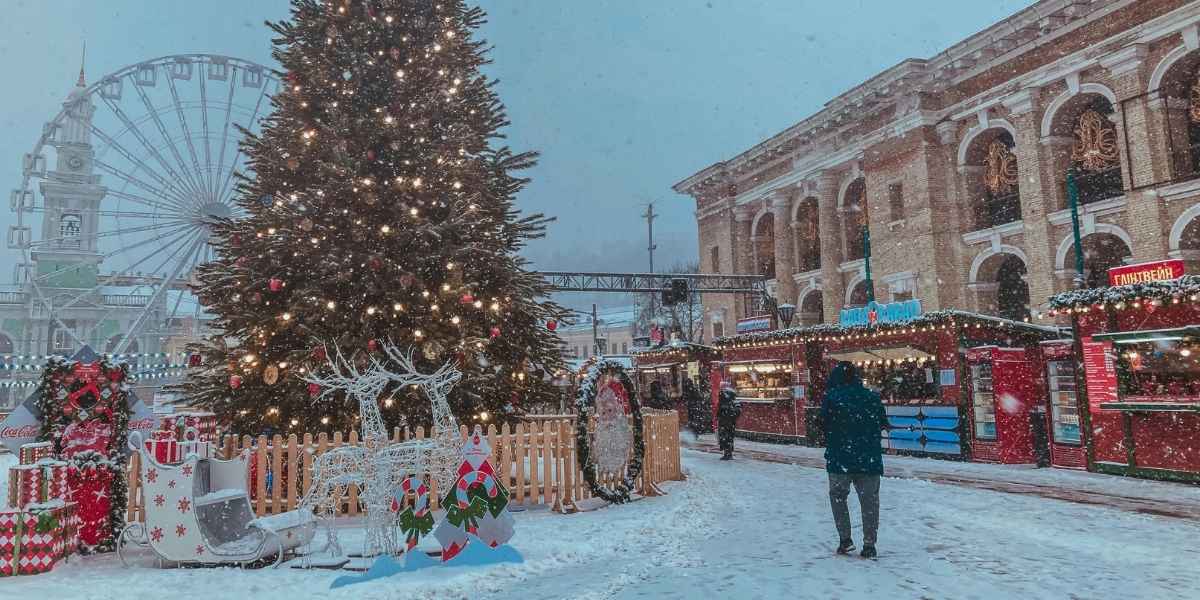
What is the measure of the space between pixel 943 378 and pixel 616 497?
9974 millimetres

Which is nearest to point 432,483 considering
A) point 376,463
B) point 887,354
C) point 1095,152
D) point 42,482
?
point 376,463

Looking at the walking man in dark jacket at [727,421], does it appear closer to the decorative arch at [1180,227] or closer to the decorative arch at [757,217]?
the decorative arch at [1180,227]

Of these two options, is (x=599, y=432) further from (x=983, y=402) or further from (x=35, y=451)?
(x=983, y=402)

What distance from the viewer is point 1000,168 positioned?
24672 millimetres

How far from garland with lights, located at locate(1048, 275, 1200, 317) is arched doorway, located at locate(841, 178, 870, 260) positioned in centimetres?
1777

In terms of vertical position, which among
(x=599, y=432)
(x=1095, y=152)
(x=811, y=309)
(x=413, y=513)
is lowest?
(x=413, y=513)

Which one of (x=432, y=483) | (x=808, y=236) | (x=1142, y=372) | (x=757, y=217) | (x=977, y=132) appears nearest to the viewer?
(x=432, y=483)

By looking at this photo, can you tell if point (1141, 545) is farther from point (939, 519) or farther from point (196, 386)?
point (196, 386)

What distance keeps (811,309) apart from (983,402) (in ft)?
63.8

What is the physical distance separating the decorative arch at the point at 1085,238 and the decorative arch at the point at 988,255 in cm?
110

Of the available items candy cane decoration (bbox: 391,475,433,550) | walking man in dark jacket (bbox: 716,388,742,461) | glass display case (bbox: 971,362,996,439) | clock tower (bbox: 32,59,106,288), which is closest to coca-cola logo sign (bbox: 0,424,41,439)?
candy cane decoration (bbox: 391,475,433,550)

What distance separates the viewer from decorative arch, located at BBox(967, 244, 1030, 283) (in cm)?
2352

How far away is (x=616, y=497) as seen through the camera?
9664 mm

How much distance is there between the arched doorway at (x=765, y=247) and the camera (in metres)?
37.3
